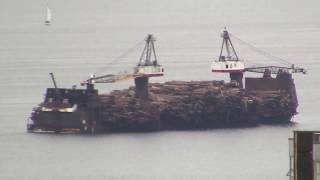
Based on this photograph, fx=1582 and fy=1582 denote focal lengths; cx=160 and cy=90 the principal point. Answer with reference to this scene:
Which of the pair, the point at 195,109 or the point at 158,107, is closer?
the point at 158,107

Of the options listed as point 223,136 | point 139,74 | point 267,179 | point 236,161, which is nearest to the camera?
point 267,179

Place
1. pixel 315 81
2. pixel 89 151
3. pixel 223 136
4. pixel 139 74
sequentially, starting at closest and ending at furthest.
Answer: pixel 89 151
pixel 223 136
pixel 139 74
pixel 315 81

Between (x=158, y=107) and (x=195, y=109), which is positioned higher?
(x=158, y=107)

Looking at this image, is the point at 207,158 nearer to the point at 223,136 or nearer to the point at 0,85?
the point at 223,136

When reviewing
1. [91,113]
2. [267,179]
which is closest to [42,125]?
[91,113]

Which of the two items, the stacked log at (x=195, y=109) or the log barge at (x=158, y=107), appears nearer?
the log barge at (x=158, y=107)

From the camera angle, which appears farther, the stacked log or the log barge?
the stacked log

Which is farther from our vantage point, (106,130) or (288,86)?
(288,86)
